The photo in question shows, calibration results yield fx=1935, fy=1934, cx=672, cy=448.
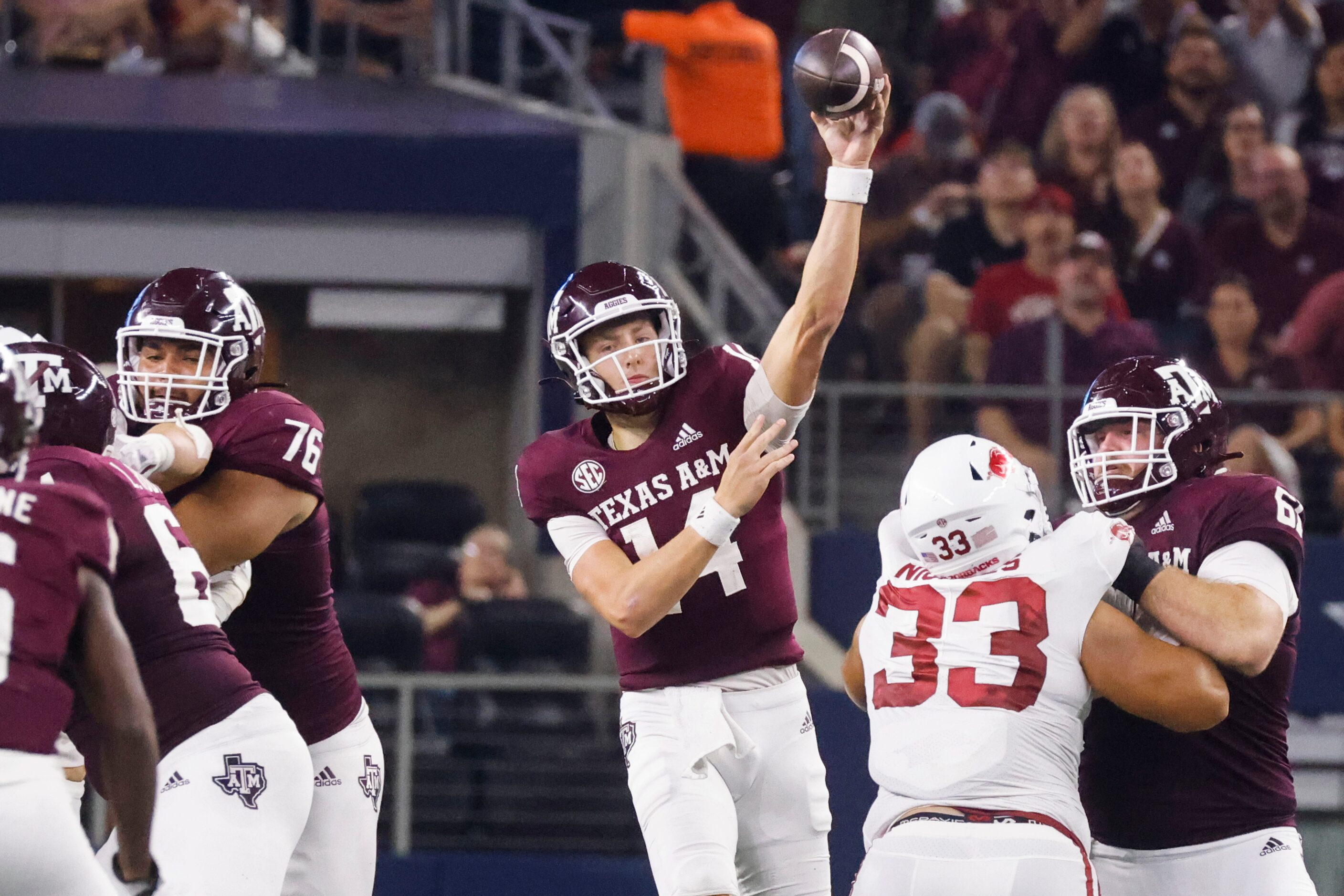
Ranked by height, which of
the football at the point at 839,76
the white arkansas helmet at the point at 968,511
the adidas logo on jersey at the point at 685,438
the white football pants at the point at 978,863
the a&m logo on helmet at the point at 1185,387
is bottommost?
the white football pants at the point at 978,863

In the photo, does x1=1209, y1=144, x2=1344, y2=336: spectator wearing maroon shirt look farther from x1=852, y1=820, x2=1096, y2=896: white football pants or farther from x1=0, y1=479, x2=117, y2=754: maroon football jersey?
x1=0, y1=479, x2=117, y2=754: maroon football jersey

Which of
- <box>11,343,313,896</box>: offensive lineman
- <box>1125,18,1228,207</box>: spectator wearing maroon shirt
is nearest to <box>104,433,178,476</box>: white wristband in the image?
<box>11,343,313,896</box>: offensive lineman

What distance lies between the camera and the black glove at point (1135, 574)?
419 centimetres

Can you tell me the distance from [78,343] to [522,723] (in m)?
4.16

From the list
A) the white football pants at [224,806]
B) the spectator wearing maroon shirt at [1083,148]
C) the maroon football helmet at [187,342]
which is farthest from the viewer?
the spectator wearing maroon shirt at [1083,148]

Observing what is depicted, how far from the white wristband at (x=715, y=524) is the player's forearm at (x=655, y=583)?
0.01m

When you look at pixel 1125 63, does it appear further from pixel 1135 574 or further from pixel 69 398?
pixel 69 398

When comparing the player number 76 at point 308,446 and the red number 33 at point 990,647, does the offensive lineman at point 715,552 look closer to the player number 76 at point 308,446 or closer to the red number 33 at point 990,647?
the player number 76 at point 308,446

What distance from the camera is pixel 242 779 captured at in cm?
429

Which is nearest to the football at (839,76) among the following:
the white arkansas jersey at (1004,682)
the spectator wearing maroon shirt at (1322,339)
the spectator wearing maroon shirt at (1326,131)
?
the white arkansas jersey at (1004,682)

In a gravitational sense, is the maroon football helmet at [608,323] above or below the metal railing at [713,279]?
above

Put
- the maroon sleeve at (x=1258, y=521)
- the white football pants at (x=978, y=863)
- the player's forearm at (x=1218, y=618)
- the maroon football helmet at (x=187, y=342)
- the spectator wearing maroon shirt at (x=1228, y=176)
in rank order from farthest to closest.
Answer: the spectator wearing maroon shirt at (x=1228, y=176) → the maroon football helmet at (x=187, y=342) → the maroon sleeve at (x=1258, y=521) → the player's forearm at (x=1218, y=618) → the white football pants at (x=978, y=863)

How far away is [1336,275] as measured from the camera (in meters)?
9.73

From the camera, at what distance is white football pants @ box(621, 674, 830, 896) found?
15.4 ft
